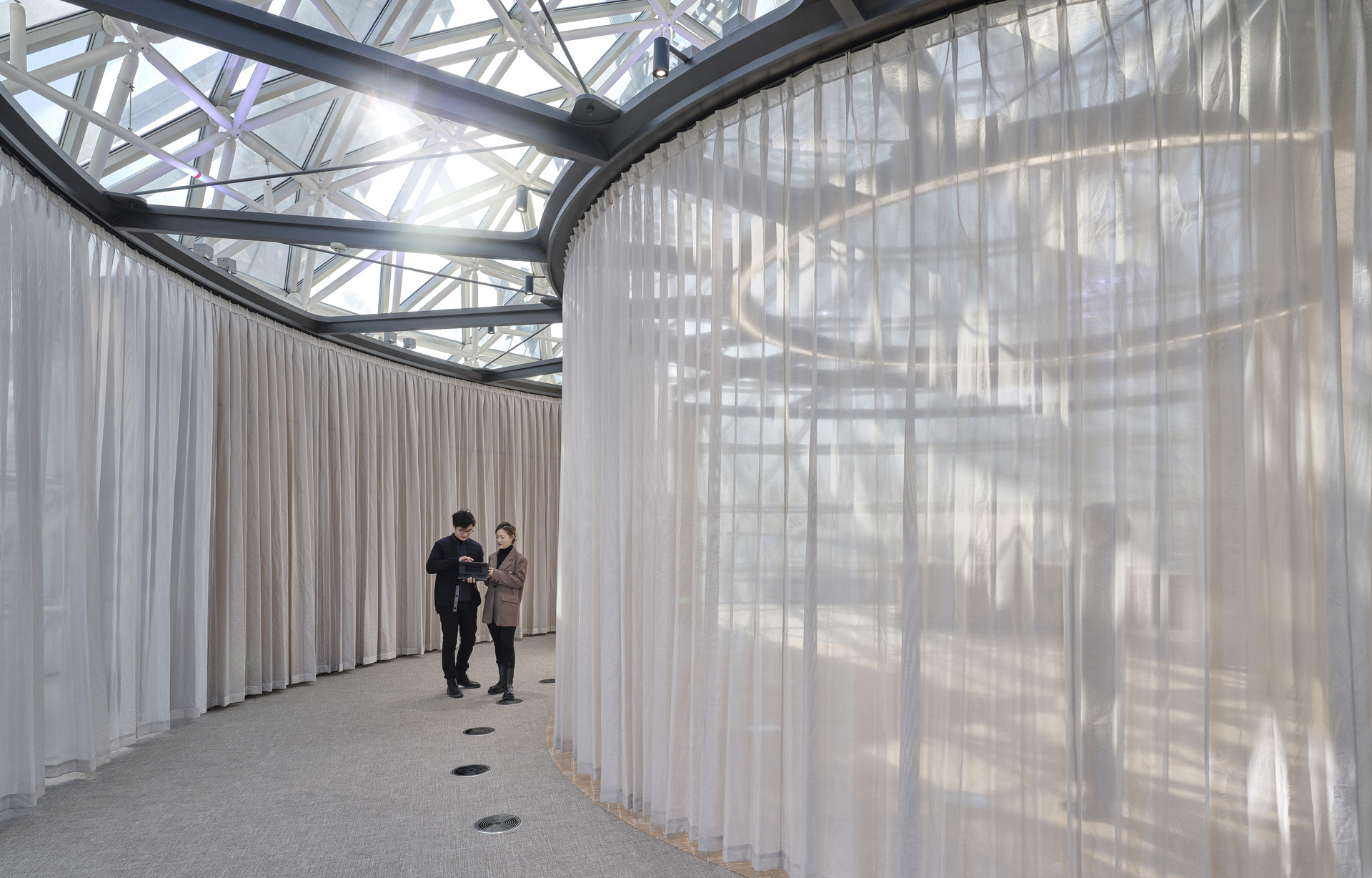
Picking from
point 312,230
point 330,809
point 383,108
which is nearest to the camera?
point 330,809

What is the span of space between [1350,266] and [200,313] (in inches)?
271

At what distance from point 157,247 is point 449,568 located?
3.20 m

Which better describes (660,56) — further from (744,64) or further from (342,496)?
(342,496)

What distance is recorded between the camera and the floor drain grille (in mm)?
3666

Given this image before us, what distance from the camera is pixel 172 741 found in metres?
5.20

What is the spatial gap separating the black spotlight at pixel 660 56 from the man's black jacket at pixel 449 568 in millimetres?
4556

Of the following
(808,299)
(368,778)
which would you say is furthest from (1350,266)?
(368,778)

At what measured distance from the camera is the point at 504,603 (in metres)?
6.21

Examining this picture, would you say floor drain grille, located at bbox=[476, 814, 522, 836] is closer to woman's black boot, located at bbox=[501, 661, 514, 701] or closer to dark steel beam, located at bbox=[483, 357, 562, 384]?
woman's black boot, located at bbox=[501, 661, 514, 701]

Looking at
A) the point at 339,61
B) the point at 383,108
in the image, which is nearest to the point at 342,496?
the point at 383,108

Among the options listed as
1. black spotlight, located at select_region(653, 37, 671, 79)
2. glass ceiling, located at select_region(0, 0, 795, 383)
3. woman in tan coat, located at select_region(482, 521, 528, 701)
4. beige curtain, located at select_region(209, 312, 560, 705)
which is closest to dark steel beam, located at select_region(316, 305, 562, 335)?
glass ceiling, located at select_region(0, 0, 795, 383)

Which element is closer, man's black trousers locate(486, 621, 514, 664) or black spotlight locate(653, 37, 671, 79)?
black spotlight locate(653, 37, 671, 79)

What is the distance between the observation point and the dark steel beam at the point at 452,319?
6625mm

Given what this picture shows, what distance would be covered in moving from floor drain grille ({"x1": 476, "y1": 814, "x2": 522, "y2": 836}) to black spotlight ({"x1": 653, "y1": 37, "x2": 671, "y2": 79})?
11.4 ft
